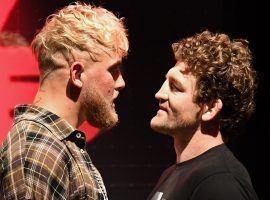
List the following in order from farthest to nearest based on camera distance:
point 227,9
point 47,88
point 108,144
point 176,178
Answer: point 227,9, point 108,144, point 176,178, point 47,88

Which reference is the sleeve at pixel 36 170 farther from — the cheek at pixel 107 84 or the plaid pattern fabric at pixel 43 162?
the cheek at pixel 107 84

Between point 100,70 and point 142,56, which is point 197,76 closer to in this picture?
point 100,70

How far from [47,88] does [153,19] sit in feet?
4.94

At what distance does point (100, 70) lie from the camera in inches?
65.2

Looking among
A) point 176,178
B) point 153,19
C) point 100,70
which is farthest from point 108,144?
point 100,70

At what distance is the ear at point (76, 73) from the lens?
1603mm

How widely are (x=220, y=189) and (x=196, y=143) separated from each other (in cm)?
28

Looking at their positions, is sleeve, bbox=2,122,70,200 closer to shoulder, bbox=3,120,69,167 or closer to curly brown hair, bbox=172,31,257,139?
shoulder, bbox=3,120,69,167

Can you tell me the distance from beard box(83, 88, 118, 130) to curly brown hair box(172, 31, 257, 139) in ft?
1.65

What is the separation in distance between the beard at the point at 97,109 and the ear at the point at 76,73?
5 centimetres

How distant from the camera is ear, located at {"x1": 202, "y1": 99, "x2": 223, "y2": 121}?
2.11 metres

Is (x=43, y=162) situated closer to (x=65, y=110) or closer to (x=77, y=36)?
(x=65, y=110)

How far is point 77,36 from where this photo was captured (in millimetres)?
1615

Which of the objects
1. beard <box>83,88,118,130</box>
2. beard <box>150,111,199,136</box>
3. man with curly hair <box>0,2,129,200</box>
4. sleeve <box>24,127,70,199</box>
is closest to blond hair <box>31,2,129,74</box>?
man with curly hair <box>0,2,129,200</box>
